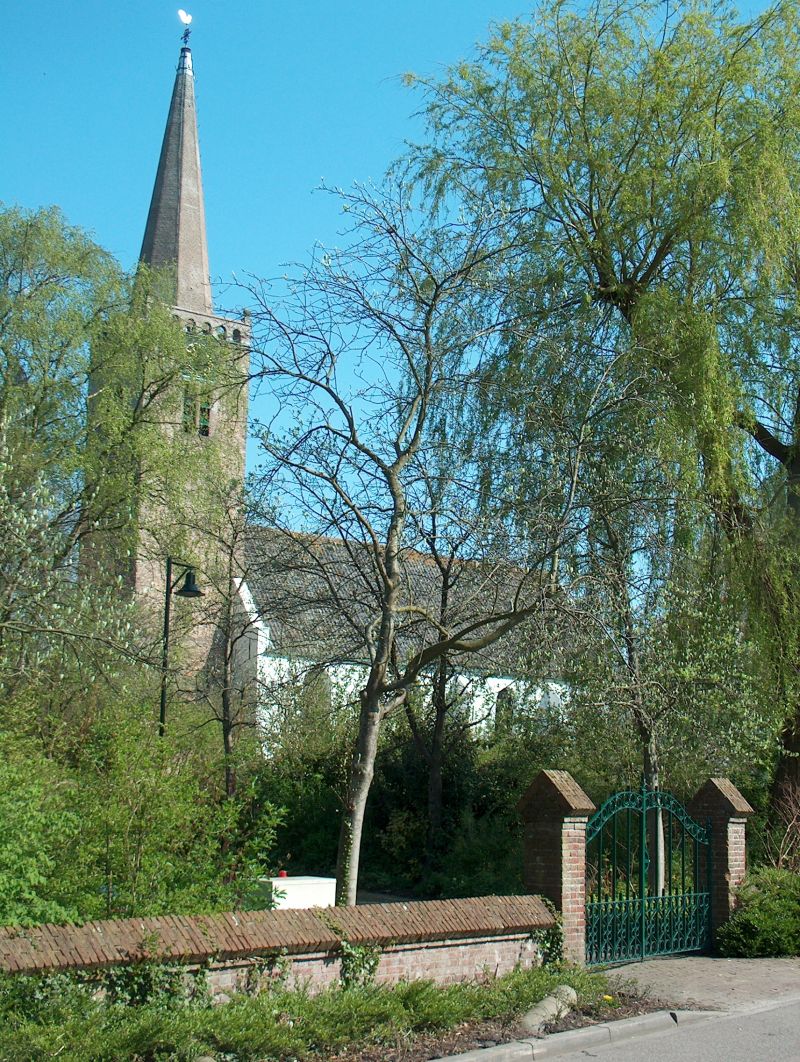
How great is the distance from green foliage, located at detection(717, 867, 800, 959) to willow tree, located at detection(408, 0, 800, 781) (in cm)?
251

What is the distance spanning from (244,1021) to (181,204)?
46034 mm

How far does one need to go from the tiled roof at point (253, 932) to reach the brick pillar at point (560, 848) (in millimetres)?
331

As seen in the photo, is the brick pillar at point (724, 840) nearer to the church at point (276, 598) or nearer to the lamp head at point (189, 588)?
the church at point (276, 598)

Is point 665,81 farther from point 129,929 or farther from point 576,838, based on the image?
point 129,929

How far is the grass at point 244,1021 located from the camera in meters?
6.33

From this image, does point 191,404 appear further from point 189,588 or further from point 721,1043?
point 721,1043

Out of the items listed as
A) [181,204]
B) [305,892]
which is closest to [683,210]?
[305,892]

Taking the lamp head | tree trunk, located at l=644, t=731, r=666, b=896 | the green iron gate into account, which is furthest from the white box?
the lamp head

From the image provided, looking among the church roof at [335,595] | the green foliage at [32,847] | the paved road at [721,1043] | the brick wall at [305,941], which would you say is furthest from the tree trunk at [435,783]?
the green foliage at [32,847]

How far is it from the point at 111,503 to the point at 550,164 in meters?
12.9

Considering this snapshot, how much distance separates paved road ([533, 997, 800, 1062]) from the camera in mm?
8031

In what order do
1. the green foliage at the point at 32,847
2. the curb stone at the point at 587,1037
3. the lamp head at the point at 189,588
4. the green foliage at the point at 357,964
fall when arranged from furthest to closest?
the lamp head at the point at 189,588 < the green foliage at the point at 357,964 < the curb stone at the point at 587,1037 < the green foliage at the point at 32,847

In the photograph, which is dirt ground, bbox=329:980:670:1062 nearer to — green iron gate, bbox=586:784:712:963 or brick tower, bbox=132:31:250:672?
green iron gate, bbox=586:784:712:963

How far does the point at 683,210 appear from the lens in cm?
1409
